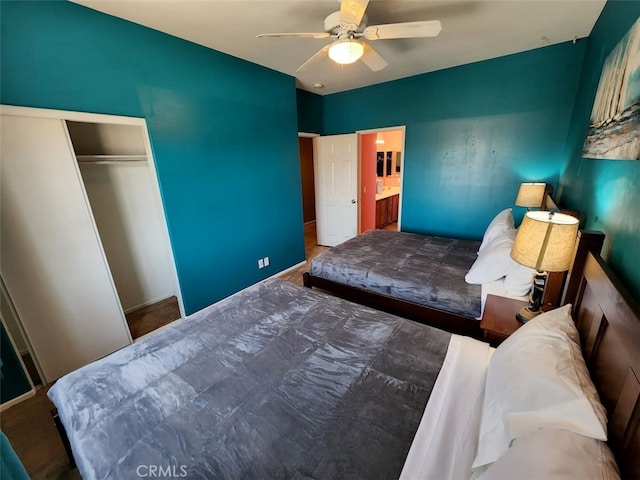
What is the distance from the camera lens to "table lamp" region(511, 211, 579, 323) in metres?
1.24

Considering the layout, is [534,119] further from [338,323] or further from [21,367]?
[21,367]

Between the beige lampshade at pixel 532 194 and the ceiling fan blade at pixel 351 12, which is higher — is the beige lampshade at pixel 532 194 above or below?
below

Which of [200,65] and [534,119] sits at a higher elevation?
[200,65]

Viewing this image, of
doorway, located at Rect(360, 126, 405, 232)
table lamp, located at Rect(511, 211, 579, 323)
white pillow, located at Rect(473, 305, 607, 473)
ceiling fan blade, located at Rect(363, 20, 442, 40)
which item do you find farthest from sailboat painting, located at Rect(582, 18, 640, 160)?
doorway, located at Rect(360, 126, 405, 232)

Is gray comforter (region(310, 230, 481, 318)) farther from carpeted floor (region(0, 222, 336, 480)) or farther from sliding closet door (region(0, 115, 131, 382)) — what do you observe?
carpeted floor (region(0, 222, 336, 480))

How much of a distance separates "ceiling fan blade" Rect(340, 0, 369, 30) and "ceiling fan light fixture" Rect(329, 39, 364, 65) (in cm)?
8

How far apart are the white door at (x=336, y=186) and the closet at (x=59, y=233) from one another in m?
2.96

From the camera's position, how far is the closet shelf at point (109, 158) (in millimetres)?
2471

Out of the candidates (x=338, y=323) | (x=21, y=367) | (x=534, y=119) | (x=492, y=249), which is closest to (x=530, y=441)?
(x=338, y=323)

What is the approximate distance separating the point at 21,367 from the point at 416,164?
15.3 ft

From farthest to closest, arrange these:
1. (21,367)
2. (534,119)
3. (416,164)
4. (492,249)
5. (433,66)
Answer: (416,164) < (433,66) < (534,119) < (492,249) < (21,367)

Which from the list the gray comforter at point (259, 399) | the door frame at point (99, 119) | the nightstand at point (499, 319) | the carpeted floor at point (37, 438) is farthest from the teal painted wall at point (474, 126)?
the carpeted floor at point (37, 438)

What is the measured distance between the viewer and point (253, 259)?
341 centimetres

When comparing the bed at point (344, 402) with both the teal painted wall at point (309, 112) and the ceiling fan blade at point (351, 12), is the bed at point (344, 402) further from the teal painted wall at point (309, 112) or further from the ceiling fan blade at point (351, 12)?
the teal painted wall at point (309, 112)
